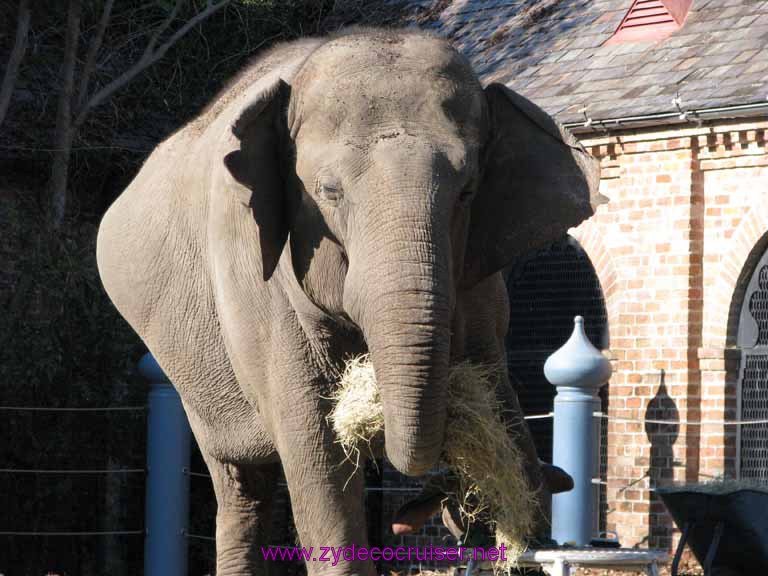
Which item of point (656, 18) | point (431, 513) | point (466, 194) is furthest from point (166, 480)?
point (656, 18)

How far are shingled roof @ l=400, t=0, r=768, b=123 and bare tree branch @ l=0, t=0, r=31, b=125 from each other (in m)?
4.38

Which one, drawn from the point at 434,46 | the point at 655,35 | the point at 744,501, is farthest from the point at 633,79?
the point at 434,46

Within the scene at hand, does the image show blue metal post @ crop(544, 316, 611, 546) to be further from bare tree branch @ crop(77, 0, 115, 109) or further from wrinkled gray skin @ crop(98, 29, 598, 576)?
bare tree branch @ crop(77, 0, 115, 109)

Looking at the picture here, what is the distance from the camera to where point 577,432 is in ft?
34.0

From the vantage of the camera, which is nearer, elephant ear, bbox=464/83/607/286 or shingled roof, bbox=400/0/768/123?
elephant ear, bbox=464/83/607/286

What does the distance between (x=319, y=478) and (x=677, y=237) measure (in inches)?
363

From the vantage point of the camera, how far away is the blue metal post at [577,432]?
390 inches

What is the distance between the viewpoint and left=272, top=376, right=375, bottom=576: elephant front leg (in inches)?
202

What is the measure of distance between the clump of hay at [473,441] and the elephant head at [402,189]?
0.69 ft

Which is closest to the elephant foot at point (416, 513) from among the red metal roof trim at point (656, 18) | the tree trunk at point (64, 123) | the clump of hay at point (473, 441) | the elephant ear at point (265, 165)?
the clump of hay at point (473, 441)

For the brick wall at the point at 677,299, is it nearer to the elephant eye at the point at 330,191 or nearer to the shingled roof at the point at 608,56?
the shingled roof at the point at 608,56

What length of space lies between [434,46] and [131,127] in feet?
39.6

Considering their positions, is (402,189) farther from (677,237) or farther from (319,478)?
(677,237)

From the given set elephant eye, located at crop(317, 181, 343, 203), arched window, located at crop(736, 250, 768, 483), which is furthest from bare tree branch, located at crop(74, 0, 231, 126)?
elephant eye, located at crop(317, 181, 343, 203)
